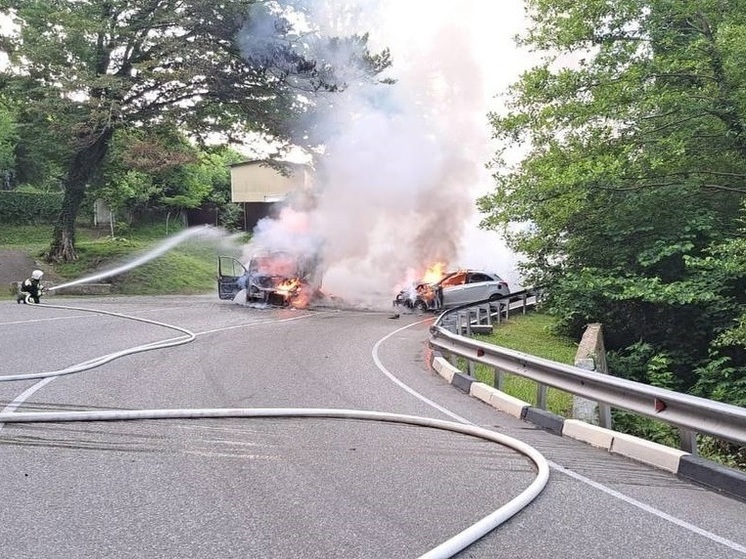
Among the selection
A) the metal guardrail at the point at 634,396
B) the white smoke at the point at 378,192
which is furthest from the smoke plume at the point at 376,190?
the metal guardrail at the point at 634,396

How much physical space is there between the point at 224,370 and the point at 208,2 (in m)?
18.7

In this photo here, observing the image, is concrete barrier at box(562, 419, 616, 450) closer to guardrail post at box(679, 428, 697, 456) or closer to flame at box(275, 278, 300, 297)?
guardrail post at box(679, 428, 697, 456)

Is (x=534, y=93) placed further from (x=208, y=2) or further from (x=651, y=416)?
(x=208, y=2)

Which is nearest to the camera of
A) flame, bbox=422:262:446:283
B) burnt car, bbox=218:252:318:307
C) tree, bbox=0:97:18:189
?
burnt car, bbox=218:252:318:307

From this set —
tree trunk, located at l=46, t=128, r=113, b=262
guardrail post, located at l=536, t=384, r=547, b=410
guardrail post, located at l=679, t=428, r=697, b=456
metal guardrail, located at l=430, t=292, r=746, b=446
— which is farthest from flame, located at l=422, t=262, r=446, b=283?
guardrail post, located at l=679, t=428, r=697, b=456

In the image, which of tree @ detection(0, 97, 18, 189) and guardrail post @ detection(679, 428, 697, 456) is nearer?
guardrail post @ detection(679, 428, 697, 456)

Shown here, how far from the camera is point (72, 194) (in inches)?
1145

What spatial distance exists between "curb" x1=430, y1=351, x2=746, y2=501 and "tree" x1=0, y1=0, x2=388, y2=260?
1915 cm

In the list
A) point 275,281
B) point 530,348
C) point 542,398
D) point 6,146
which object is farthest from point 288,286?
point 6,146

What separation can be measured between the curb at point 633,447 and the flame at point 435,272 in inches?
677

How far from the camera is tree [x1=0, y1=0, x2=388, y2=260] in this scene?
78.8ft

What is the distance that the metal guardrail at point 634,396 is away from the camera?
195 inches

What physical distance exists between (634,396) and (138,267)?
2827 cm

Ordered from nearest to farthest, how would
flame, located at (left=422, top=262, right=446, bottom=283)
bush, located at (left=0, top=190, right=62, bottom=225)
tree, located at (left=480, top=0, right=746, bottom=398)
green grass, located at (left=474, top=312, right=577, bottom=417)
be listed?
green grass, located at (left=474, top=312, right=577, bottom=417) → tree, located at (left=480, top=0, right=746, bottom=398) → flame, located at (left=422, top=262, right=446, bottom=283) → bush, located at (left=0, top=190, right=62, bottom=225)
